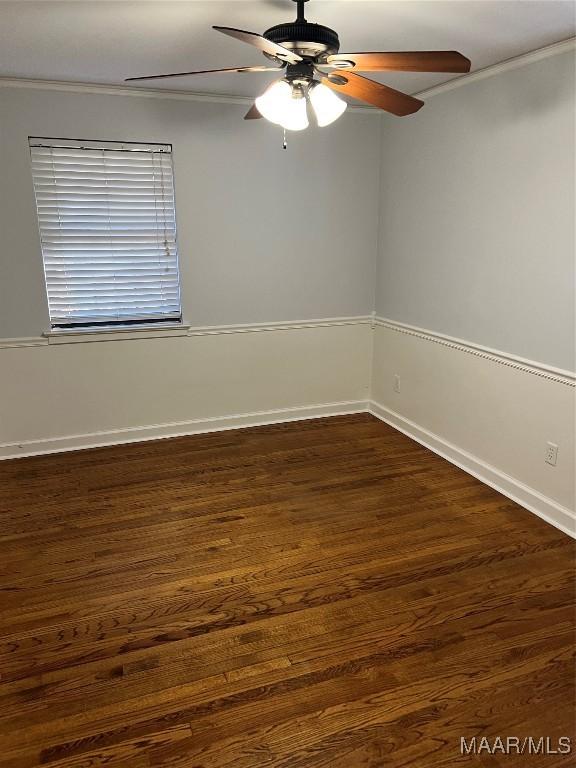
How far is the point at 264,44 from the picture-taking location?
167 cm

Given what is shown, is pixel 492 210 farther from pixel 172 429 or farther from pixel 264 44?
pixel 172 429

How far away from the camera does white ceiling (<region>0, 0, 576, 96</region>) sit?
6.85ft

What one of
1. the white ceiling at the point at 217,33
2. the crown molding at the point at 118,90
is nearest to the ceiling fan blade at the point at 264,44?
the white ceiling at the point at 217,33

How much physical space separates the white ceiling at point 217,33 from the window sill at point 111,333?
1.53m

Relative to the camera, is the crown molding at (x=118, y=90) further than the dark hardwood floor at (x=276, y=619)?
Yes

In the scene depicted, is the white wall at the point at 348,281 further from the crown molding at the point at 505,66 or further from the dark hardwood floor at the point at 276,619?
the dark hardwood floor at the point at 276,619

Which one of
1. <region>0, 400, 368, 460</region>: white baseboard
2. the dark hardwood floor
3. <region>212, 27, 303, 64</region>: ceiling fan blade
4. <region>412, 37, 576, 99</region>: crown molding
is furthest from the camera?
<region>0, 400, 368, 460</region>: white baseboard

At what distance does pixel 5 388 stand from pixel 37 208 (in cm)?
120

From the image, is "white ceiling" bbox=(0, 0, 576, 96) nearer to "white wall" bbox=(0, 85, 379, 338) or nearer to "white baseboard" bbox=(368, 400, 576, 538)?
"white wall" bbox=(0, 85, 379, 338)

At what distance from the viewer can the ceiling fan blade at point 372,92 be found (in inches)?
77.8

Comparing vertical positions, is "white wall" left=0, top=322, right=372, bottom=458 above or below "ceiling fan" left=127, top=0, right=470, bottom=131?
below

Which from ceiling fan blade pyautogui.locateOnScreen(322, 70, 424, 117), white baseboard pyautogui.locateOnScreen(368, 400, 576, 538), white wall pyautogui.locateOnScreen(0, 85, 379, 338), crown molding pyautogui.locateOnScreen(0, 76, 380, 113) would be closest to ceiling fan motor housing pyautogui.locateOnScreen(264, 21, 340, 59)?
ceiling fan blade pyautogui.locateOnScreen(322, 70, 424, 117)

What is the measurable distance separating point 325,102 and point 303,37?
272mm

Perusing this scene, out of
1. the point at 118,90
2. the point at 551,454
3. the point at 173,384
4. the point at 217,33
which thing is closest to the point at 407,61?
the point at 217,33
